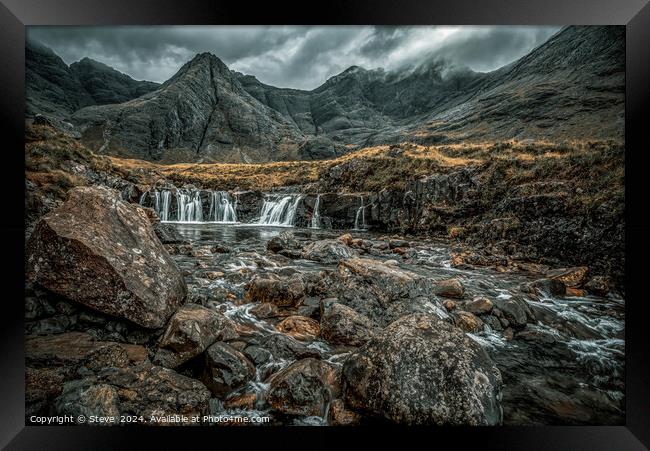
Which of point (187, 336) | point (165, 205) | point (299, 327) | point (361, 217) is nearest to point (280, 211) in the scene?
point (361, 217)

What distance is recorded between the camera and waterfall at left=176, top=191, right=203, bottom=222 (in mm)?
16617

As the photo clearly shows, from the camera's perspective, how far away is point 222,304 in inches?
153

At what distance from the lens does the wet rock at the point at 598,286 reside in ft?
12.2

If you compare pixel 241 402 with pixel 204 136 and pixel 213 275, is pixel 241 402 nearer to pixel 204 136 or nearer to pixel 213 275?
pixel 213 275

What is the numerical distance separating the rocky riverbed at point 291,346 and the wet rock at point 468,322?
26 millimetres

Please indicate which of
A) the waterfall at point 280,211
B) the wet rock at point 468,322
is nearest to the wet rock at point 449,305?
the wet rock at point 468,322

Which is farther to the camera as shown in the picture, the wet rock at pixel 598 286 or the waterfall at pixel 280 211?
the waterfall at pixel 280 211

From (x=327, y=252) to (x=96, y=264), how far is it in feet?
16.2

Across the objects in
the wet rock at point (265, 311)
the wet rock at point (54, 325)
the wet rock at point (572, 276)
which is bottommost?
the wet rock at point (265, 311)

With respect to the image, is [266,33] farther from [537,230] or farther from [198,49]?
[537,230]

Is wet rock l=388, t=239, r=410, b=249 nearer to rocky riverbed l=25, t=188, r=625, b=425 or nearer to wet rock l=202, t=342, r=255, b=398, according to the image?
rocky riverbed l=25, t=188, r=625, b=425

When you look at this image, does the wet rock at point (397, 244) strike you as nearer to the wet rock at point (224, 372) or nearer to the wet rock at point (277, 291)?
the wet rock at point (277, 291)

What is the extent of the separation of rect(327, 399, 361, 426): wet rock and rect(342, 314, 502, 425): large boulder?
0.06m

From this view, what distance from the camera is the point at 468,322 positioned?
348 centimetres
